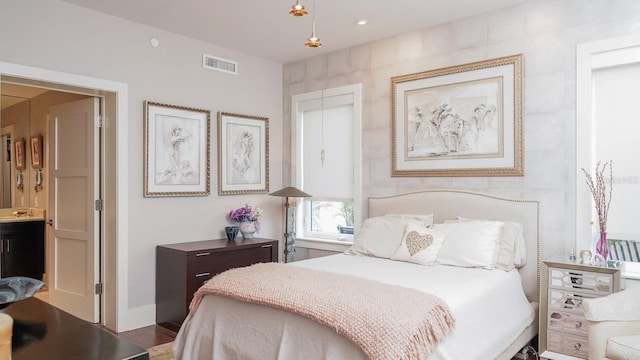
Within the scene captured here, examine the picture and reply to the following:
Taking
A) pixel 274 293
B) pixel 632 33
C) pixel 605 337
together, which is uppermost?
pixel 632 33

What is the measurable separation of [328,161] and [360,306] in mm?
2909

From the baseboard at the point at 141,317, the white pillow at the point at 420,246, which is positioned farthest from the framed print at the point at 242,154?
the white pillow at the point at 420,246

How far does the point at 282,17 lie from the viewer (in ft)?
12.4

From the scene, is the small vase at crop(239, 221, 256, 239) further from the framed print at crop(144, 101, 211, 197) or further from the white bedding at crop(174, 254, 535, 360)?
the white bedding at crop(174, 254, 535, 360)

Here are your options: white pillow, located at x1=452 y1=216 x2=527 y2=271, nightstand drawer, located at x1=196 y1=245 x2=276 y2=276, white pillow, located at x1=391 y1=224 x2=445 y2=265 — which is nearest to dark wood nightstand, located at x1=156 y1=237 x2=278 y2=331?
nightstand drawer, located at x1=196 y1=245 x2=276 y2=276

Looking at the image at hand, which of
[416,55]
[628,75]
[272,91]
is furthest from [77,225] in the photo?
[628,75]

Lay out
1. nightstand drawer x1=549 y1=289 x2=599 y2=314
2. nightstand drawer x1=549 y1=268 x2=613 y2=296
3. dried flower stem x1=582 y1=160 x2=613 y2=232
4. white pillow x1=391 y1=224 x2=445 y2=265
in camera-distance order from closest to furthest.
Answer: nightstand drawer x1=549 y1=268 x2=613 y2=296
nightstand drawer x1=549 y1=289 x2=599 y2=314
dried flower stem x1=582 y1=160 x2=613 y2=232
white pillow x1=391 y1=224 x2=445 y2=265

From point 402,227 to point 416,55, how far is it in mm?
1704

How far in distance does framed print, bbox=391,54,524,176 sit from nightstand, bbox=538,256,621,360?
2.87ft

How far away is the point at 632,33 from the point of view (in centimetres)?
298

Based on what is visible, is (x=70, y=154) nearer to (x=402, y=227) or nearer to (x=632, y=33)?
(x=402, y=227)

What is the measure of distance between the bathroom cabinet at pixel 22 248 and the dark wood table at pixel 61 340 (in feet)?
15.4

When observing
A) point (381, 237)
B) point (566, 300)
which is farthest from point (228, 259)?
point (566, 300)

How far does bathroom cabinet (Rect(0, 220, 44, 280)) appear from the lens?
5.20m
